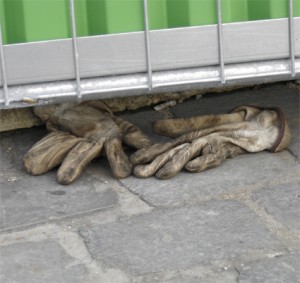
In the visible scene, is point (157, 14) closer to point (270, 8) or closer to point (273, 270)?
point (270, 8)

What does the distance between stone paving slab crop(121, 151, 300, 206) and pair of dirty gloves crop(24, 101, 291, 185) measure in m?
0.03

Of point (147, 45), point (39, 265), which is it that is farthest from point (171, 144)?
point (39, 265)

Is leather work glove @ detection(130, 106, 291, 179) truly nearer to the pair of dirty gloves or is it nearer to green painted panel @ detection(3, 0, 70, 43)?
the pair of dirty gloves

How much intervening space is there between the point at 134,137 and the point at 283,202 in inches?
28.4

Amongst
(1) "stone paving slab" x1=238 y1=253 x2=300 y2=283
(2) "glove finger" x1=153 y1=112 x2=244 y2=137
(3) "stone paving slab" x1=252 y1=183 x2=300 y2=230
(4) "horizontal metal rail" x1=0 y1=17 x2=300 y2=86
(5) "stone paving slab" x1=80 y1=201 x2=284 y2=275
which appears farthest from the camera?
(2) "glove finger" x1=153 y1=112 x2=244 y2=137

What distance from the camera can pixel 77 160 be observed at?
3.55 m

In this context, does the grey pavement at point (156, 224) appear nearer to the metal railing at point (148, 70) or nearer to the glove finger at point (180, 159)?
the glove finger at point (180, 159)

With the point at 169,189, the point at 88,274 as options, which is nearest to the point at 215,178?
the point at 169,189

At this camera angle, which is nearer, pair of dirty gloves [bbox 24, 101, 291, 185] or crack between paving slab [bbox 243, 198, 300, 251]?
crack between paving slab [bbox 243, 198, 300, 251]

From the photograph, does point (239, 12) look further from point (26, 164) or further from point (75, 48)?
point (26, 164)

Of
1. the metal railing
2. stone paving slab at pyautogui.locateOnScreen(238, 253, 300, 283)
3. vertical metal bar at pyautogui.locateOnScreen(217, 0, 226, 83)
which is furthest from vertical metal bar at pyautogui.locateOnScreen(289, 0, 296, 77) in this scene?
stone paving slab at pyautogui.locateOnScreen(238, 253, 300, 283)

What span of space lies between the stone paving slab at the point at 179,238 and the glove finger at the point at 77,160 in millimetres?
366

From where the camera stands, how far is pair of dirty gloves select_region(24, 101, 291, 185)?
3.54 metres

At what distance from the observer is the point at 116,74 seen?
336cm
